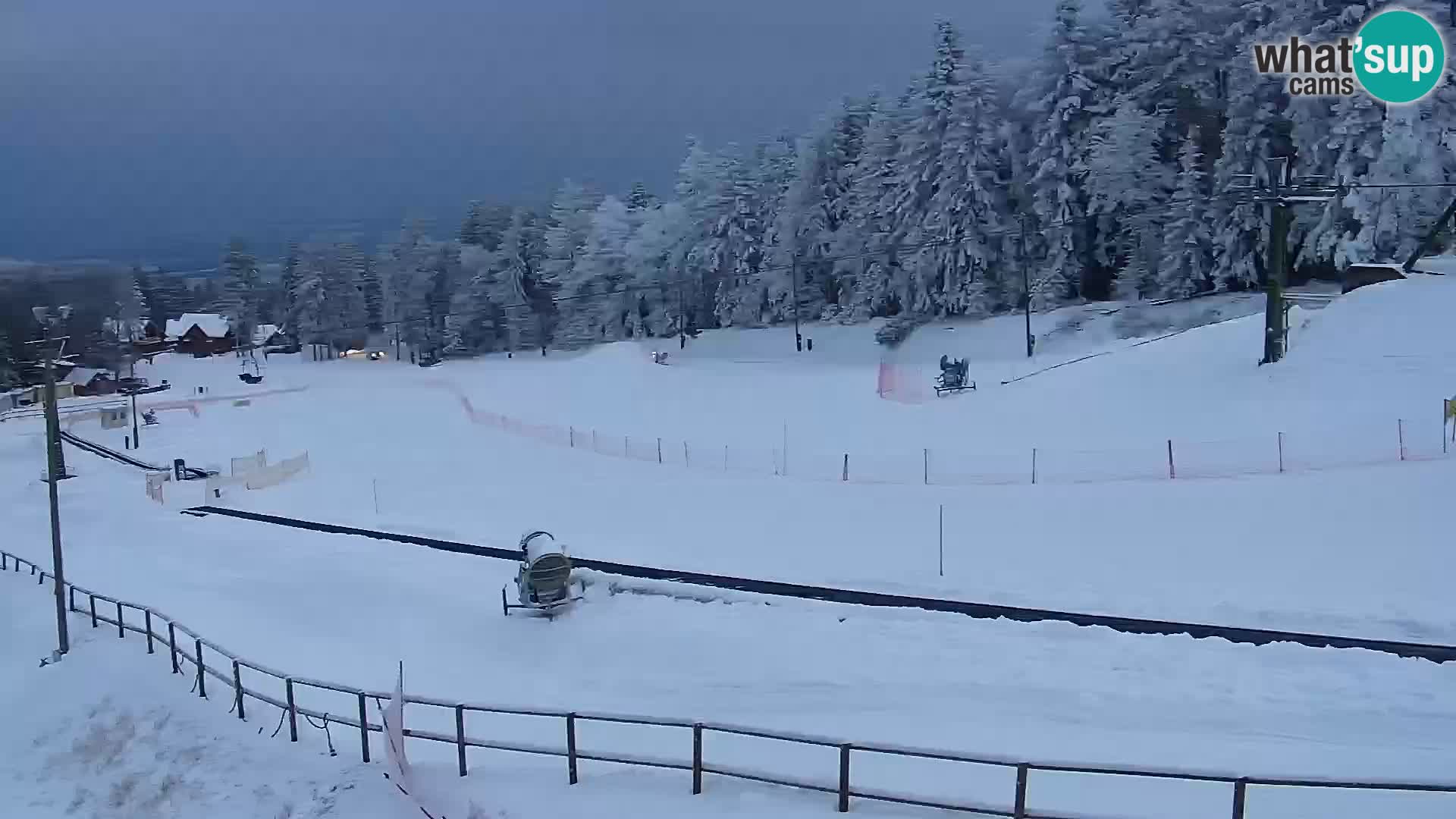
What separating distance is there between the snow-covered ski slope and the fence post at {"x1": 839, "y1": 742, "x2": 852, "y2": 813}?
3.23 feet

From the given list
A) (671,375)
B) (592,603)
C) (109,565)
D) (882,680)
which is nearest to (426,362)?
(671,375)

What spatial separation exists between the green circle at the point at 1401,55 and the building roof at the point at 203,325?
126 m

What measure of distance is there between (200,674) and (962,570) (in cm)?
1420

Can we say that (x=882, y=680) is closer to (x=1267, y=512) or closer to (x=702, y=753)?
(x=702, y=753)

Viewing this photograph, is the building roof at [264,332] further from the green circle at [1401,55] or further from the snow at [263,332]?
the green circle at [1401,55]

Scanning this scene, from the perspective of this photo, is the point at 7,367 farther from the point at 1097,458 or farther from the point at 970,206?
the point at 1097,458

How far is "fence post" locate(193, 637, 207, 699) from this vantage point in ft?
63.1

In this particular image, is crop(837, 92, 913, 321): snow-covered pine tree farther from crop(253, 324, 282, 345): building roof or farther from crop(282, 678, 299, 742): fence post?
crop(253, 324, 282, 345): building roof

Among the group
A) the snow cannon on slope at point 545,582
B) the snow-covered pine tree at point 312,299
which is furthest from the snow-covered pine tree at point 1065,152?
the snow-covered pine tree at point 312,299

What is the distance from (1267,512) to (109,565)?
1194 inches

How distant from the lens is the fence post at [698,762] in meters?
12.1

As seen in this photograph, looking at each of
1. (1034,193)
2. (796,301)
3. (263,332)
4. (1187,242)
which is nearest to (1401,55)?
(1187,242)

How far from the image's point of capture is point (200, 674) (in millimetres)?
19328

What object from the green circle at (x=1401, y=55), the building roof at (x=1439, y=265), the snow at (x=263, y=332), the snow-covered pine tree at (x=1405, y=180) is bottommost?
the snow at (x=263, y=332)
